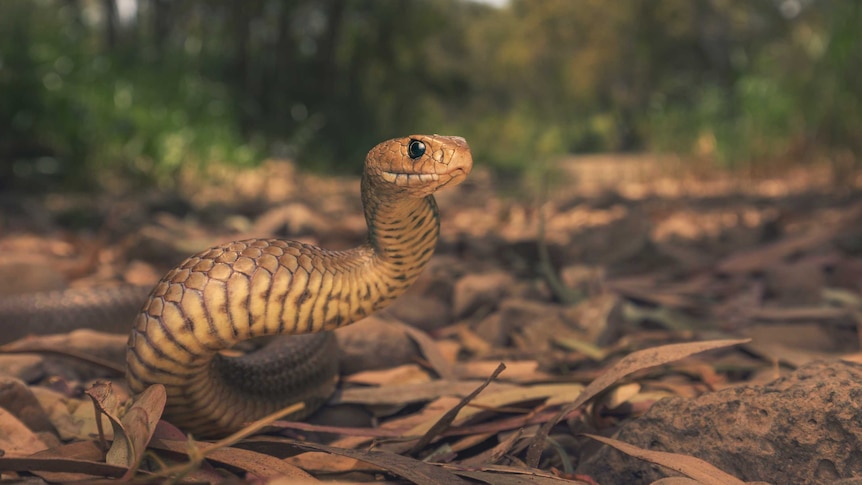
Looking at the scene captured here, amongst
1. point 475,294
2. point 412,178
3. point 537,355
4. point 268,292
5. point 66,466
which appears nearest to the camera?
point 66,466

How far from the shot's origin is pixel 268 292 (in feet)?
6.21

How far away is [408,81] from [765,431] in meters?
12.8

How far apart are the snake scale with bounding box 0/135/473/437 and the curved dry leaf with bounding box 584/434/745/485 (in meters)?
0.76

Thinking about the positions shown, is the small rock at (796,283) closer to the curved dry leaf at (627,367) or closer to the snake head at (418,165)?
the curved dry leaf at (627,367)

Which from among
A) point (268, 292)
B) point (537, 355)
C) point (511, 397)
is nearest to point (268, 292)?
point (268, 292)

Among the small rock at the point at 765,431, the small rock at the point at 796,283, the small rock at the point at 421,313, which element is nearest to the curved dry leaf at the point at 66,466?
the small rock at the point at 765,431

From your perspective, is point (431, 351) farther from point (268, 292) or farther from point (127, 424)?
point (127, 424)

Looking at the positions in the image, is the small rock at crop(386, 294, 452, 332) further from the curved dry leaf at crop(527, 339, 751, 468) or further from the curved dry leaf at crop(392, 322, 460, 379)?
the curved dry leaf at crop(527, 339, 751, 468)

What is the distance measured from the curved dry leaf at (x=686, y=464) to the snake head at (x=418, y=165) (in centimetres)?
78

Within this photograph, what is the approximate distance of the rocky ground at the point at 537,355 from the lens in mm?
1764

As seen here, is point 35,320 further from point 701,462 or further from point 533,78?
point 533,78

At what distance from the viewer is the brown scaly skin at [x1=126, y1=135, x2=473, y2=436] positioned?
6.14 ft

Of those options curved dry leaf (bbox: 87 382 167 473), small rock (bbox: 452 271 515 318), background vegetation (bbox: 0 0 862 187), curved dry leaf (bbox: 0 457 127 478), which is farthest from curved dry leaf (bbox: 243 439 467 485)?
background vegetation (bbox: 0 0 862 187)

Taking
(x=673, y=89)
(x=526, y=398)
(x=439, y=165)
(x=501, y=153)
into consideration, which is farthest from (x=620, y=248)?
(x=673, y=89)
